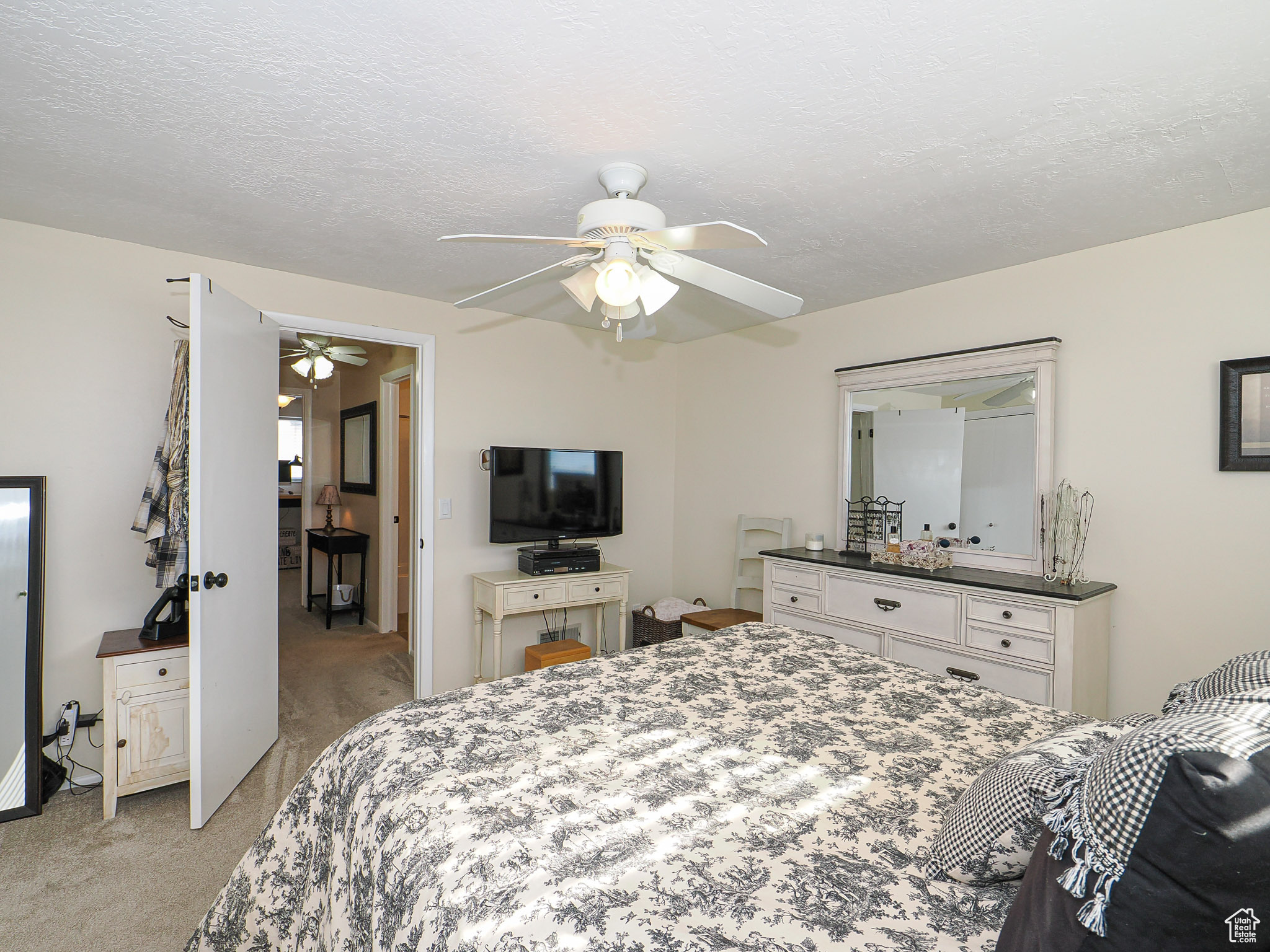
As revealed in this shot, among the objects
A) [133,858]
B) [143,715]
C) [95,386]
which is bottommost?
[133,858]

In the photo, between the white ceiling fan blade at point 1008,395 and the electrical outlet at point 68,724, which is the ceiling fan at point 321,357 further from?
the white ceiling fan blade at point 1008,395

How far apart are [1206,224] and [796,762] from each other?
2758mm

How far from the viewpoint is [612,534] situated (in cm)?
437

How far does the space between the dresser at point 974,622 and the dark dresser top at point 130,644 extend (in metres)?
3.06

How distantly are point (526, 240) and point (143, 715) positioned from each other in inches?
103

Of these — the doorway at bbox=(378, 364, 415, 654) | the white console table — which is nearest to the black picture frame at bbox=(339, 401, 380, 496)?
the doorway at bbox=(378, 364, 415, 654)

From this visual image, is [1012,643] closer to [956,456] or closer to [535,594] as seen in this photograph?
[956,456]

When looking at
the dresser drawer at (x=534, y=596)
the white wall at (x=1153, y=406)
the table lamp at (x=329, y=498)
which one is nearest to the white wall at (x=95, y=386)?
the dresser drawer at (x=534, y=596)

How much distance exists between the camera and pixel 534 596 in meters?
3.83

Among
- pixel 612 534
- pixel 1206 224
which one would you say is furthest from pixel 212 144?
pixel 1206 224

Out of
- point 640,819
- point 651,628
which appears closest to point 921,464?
point 651,628

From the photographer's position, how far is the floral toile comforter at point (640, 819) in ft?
3.14

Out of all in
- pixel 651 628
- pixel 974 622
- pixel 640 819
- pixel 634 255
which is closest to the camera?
pixel 640 819

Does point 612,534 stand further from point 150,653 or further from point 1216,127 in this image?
point 1216,127
